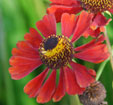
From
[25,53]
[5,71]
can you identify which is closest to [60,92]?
[25,53]

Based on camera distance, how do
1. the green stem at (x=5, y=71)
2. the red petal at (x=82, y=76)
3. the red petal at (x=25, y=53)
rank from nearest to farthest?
the red petal at (x=82, y=76) → the red petal at (x=25, y=53) → the green stem at (x=5, y=71)

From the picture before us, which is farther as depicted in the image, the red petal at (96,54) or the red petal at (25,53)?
the red petal at (25,53)

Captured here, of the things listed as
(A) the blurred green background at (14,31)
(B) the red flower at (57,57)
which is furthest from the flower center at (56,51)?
(A) the blurred green background at (14,31)

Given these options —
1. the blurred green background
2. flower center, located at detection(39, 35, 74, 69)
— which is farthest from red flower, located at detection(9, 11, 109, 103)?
the blurred green background

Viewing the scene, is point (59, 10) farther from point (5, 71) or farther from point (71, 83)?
point (5, 71)

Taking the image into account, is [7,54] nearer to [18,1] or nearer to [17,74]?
[18,1]

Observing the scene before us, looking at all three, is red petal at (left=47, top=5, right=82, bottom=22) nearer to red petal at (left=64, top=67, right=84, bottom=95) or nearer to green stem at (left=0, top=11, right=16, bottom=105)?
red petal at (left=64, top=67, right=84, bottom=95)

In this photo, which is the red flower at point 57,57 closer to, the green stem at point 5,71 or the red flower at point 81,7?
the red flower at point 81,7
